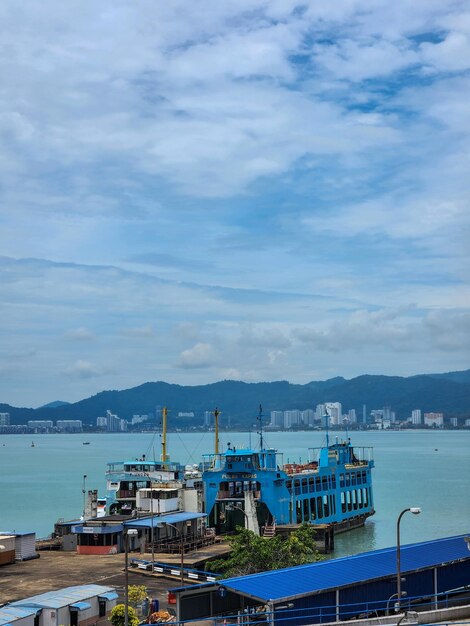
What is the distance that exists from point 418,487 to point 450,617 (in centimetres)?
11764

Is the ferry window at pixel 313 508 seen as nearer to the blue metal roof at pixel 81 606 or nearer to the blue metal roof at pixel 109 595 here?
the blue metal roof at pixel 109 595

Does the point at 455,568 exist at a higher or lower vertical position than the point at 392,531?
higher

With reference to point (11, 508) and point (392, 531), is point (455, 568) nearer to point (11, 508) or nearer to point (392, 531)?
point (392, 531)

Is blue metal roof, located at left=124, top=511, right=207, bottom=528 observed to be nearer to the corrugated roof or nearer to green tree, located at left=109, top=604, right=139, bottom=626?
the corrugated roof

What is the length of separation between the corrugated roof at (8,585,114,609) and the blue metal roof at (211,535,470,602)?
847 centimetres

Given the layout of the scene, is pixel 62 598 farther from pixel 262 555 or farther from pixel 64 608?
pixel 262 555

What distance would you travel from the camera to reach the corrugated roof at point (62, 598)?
32.2 m

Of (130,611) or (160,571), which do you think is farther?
(160,571)

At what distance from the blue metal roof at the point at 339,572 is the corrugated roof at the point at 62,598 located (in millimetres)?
8468

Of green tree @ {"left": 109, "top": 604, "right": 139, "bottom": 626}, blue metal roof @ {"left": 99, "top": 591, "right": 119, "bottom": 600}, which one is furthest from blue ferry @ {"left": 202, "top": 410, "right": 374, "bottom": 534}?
green tree @ {"left": 109, "top": 604, "right": 139, "bottom": 626}

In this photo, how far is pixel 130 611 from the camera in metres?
30.3

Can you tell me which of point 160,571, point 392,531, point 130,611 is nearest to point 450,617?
point 130,611

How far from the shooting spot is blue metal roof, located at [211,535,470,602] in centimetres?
2744

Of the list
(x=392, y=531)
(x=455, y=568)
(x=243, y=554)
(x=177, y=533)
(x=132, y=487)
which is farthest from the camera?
(x=392, y=531)
